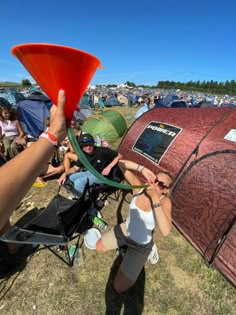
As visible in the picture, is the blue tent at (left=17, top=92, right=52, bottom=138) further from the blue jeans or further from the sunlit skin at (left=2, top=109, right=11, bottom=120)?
the blue jeans

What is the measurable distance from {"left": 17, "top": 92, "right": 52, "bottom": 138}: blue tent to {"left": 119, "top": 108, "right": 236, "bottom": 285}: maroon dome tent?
19.2 feet

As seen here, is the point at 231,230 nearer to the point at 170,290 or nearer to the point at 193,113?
the point at 170,290

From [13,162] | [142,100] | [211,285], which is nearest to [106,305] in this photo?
[211,285]

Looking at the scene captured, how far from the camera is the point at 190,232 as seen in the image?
3.73 metres

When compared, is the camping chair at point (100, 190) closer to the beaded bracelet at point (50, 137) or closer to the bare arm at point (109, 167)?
the bare arm at point (109, 167)

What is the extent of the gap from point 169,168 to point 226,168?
1.14m

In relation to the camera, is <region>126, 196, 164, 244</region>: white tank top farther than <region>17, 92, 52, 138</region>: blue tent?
No

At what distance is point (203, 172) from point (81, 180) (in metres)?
2.31

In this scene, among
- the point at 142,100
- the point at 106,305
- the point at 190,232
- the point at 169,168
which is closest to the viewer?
the point at 106,305

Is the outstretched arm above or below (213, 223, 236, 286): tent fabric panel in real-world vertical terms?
above

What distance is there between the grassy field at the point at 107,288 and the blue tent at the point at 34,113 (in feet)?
21.9

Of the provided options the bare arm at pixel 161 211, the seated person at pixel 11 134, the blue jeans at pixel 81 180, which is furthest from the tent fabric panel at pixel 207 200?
the seated person at pixel 11 134

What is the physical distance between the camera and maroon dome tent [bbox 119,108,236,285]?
313 centimetres

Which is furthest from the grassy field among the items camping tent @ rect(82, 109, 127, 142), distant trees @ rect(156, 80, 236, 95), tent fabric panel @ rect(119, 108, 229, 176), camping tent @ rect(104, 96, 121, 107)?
distant trees @ rect(156, 80, 236, 95)
